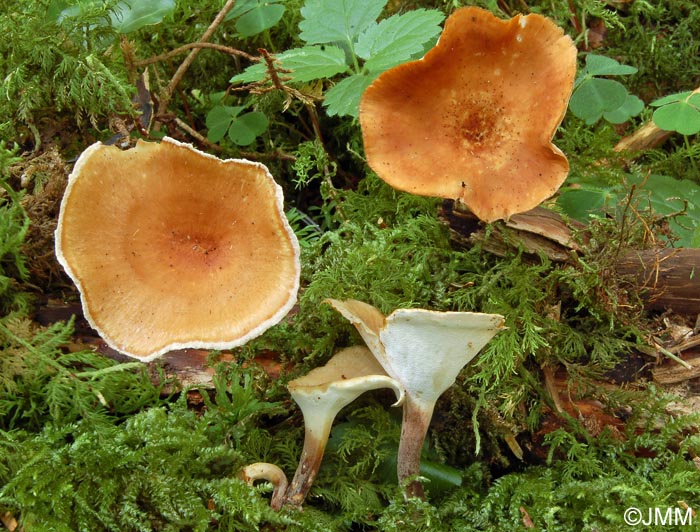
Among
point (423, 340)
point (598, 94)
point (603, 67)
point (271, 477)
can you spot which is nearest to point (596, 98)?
point (598, 94)

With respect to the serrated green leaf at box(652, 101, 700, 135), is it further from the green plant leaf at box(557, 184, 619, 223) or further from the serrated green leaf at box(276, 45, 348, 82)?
the serrated green leaf at box(276, 45, 348, 82)

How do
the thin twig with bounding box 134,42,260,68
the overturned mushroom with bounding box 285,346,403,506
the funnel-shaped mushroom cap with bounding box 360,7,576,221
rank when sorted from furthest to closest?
1. the thin twig with bounding box 134,42,260,68
2. the funnel-shaped mushroom cap with bounding box 360,7,576,221
3. the overturned mushroom with bounding box 285,346,403,506


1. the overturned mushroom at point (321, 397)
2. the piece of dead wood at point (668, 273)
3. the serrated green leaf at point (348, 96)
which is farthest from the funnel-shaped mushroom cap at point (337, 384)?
the piece of dead wood at point (668, 273)

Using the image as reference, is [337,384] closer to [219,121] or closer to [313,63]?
[313,63]

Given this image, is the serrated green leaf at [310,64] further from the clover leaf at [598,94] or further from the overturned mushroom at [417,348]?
the clover leaf at [598,94]

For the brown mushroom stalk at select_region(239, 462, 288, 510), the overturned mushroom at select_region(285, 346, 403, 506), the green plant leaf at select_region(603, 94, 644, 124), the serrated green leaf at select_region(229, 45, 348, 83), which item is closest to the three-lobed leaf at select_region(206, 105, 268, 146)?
the serrated green leaf at select_region(229, 45, 348, 83)

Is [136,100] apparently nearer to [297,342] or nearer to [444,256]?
[297,342]
